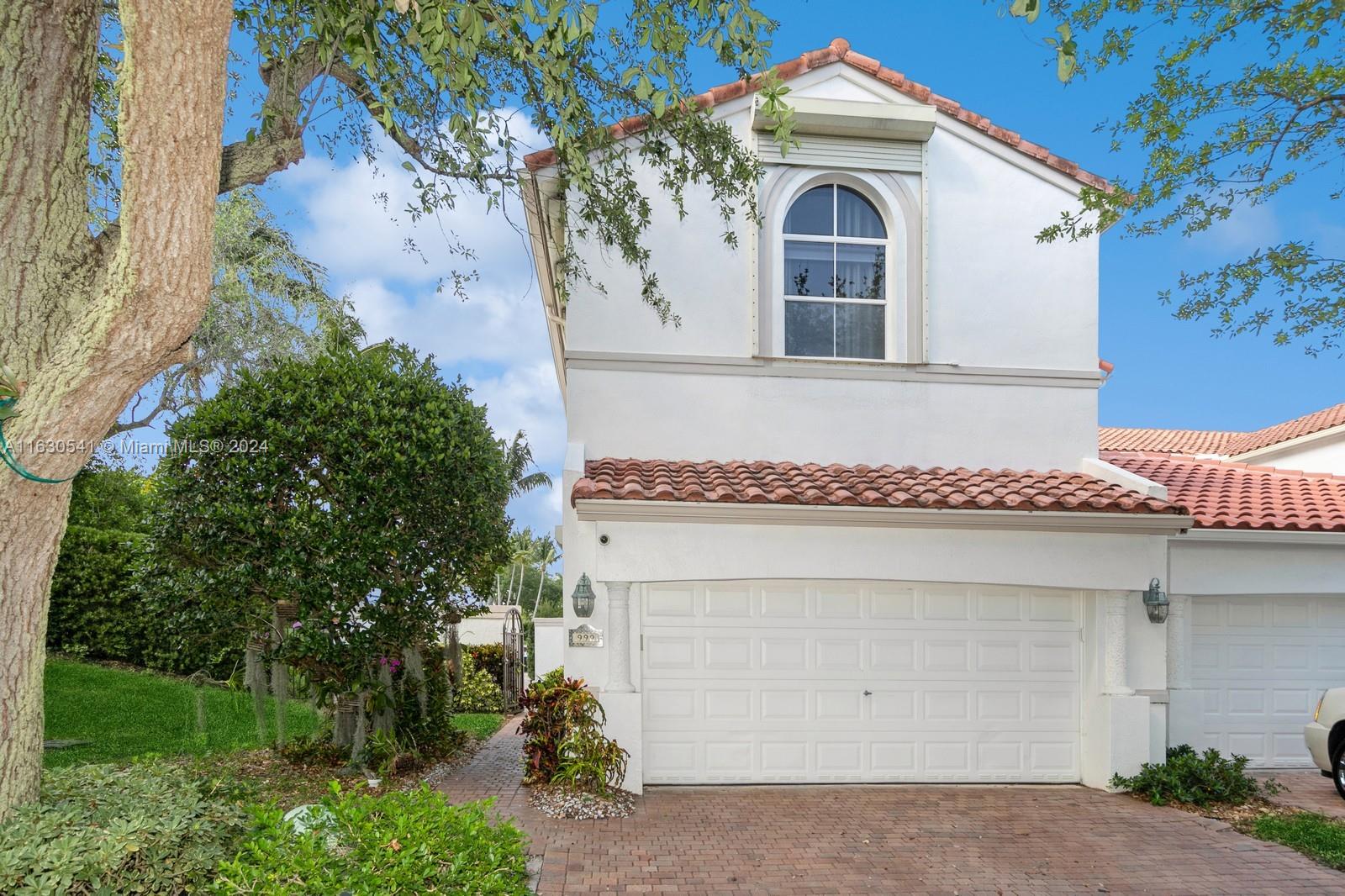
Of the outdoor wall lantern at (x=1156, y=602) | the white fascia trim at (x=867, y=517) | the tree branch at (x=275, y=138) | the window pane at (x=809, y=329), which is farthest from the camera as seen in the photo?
the window pane at (x=809, y=329)

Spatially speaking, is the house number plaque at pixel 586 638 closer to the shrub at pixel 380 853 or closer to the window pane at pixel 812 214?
the shrub at pixel 380 853

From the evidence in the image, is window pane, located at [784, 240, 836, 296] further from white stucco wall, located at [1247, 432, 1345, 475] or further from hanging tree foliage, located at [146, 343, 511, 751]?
white stucco wall, located at [1247, 432, 1345, 475]

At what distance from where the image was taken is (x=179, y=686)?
1636cm

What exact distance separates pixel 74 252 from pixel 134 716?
37.2 ft

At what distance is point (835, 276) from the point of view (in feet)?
39.7

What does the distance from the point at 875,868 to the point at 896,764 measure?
3.15m

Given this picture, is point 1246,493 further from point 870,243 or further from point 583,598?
point 583,598

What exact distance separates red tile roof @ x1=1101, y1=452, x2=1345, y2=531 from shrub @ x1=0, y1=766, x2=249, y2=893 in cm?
1047

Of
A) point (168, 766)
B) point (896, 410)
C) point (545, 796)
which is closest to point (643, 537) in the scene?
point (545, 796)

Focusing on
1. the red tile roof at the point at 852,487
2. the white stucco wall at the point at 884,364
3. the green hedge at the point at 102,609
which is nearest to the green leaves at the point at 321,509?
the red tile roof at the point at 852,487

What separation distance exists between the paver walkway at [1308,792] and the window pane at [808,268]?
7673 mm

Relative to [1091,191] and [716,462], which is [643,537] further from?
[1091,191]

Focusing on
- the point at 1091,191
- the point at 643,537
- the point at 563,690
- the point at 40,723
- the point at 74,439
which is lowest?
the point at 563,690

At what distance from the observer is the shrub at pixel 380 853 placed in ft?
15.4
